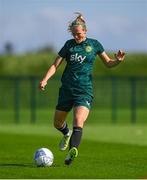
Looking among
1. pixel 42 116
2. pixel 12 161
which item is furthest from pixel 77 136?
pixel 42 116

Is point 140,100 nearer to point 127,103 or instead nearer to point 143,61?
point 127,103

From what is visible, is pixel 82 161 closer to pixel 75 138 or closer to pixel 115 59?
pixel 75 138

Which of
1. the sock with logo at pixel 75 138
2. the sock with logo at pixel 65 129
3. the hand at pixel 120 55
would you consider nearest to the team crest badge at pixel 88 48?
the hand at pixel 120 55

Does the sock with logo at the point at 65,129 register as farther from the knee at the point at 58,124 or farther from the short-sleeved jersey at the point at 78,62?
the short-sleeved jersey at the point at 78,62

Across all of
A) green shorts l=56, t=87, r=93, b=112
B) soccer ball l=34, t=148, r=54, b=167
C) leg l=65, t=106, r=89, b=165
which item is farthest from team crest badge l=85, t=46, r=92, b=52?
soccer ball l=34, t=148, r=54, b=167

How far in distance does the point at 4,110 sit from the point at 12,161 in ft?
92.0

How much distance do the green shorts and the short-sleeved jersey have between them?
0.29 feet

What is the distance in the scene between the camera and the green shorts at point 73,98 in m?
13.3

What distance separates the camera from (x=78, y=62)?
43.9 ft

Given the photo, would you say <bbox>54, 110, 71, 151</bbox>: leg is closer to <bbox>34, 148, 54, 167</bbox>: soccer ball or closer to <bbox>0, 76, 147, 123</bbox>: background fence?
<bbox>34, 148, 54, 167</bbox>: soccer ball

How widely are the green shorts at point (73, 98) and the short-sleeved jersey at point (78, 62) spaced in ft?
0.29

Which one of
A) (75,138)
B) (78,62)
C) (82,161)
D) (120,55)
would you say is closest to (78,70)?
(78,62)

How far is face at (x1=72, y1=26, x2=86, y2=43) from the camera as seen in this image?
13.2 m

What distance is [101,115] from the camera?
39.2m
